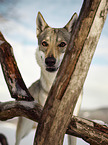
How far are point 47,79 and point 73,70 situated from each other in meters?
0.52

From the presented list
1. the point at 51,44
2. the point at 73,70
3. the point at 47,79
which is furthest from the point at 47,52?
the point at 73,70

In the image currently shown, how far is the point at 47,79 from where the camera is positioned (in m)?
1.05

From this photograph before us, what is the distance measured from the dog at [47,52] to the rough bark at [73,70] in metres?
0.29

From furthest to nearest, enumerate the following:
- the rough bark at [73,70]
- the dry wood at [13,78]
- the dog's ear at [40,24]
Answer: the dog's ear at [40,24] < the dry wood at [13,78] < the rough bark at [73,70]

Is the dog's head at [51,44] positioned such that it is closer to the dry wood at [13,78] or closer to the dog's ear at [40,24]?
the dog's ear at [40,24]

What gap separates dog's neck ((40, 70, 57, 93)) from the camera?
3.41 ft

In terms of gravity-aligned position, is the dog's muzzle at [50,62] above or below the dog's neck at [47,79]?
above

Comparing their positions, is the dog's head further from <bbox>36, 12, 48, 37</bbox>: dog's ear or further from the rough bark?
the rough bark

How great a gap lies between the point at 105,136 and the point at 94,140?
0.15 ft

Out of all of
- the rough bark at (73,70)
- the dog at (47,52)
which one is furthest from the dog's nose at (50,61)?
the rough bark at (73,70)

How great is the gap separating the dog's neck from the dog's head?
76 millimetres

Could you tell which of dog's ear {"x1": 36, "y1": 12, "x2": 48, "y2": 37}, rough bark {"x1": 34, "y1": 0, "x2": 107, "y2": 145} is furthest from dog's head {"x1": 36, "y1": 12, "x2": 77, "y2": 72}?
rough bark {"x1": 34, "y1": 0, "x2": 107, "y2": 145}

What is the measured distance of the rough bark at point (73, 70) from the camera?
535mm

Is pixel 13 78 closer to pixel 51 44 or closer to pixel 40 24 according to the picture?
pixel 51 44
